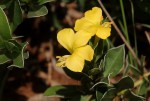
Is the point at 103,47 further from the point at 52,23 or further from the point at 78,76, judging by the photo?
the point at 52,23

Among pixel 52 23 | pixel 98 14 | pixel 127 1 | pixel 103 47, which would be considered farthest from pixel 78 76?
pixel 52 23

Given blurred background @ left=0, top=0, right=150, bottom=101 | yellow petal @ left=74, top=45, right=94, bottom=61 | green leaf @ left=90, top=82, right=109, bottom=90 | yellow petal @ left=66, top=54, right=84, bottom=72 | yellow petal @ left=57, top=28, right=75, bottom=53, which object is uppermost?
yellow petal @ left=57, top=28, right=75, bottom=53

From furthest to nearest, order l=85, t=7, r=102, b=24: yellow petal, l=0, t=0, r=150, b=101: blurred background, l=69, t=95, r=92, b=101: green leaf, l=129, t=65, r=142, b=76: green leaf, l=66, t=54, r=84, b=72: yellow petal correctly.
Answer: l=0, t=0, r=150, b=101: blurred background
l=129, t=65, r=142, b=76: green leaf
l=69, t=95, r=92, b=101: green leaf
l=85, t=7, r=102, b=24: yellow petal
l=66, t=54, r=84, b=72: yellow petal

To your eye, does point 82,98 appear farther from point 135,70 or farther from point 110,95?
point 135,70

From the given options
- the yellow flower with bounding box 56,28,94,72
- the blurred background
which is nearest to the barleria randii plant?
the yellow flower with bounding box 56,28,94,72

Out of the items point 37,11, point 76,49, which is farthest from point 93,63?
point 37,11

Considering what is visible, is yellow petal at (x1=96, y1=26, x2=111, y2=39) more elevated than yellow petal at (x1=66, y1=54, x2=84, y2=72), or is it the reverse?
yellow petal at (x1=96, y1=26, x2=111, y2=39)

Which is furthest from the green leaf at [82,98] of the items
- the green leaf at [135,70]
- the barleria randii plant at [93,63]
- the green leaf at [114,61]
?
the green leaf at [135,70]

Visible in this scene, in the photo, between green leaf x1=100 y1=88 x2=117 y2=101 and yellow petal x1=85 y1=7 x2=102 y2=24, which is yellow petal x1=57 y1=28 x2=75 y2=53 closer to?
yellow petal x1=85 y1=7 x2=102 y2=24
